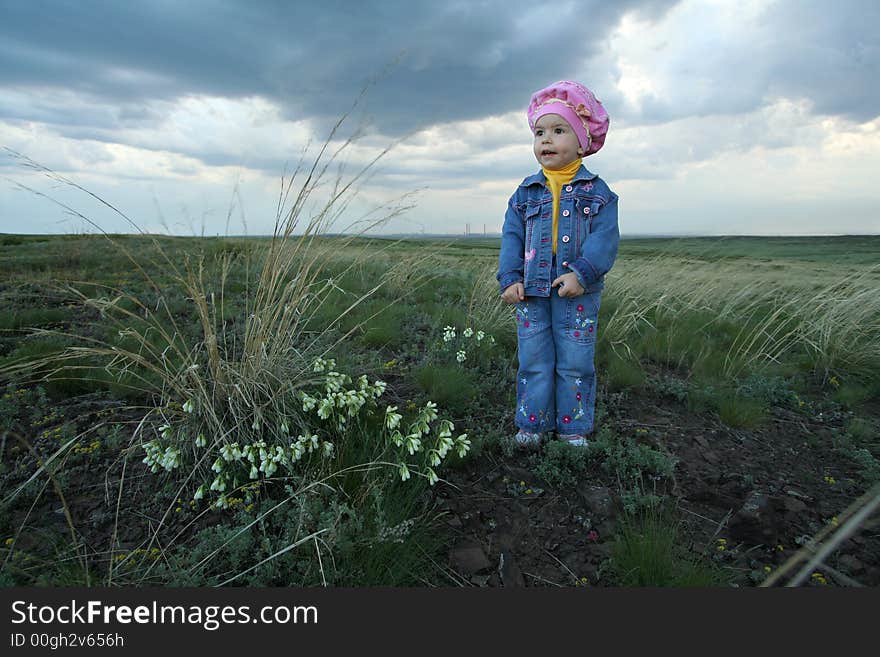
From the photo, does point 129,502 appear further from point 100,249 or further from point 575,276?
point 100,249

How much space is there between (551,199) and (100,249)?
388 inches

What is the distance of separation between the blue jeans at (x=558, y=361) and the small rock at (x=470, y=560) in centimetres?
101

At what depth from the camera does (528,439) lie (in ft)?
9.37

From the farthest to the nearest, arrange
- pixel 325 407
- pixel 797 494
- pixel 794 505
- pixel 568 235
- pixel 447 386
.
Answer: pixel 447 386
pixel 568 235
pixel 797 494
pixel 794 505
pixel 325 407

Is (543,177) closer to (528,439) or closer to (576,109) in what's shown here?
(576,109)

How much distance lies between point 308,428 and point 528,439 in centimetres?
122

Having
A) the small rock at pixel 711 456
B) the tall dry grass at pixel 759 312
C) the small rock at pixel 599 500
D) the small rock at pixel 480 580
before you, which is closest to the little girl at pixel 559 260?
the small rock at pixel 599 500

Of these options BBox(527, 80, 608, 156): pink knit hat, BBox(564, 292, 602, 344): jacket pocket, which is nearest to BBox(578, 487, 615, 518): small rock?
BBox(564, 292, 602, 344): jacket pocket

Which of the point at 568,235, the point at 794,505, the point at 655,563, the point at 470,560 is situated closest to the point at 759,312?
the point at 794,505

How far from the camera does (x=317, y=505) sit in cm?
199

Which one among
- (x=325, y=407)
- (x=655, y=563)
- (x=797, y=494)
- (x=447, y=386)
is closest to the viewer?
(x=655, y=563)

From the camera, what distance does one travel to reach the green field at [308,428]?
1.89 meters

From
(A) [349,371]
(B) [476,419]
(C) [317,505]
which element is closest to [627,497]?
(B) [476,419]

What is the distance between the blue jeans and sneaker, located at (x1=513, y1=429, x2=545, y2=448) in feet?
0.10
